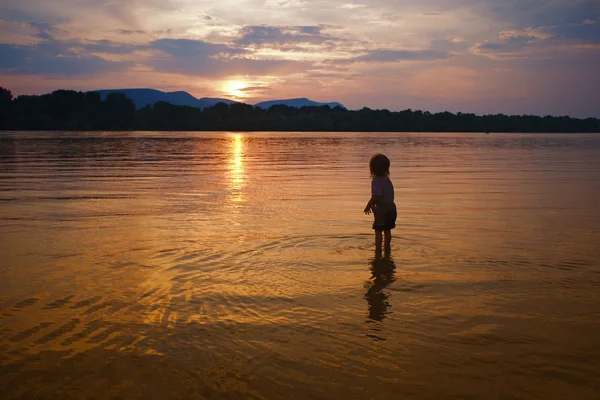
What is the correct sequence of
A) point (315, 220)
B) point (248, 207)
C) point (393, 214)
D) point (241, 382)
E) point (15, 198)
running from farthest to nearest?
point (15, 198) → point (248, 207) → point (315, 220) → point (393, 214) → point (241, 382)

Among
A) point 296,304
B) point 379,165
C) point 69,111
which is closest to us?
point 296,304

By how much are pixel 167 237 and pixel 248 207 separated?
460cm

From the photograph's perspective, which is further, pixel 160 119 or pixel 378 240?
pixel 160 119

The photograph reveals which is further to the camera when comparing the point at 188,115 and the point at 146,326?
the point at 188,115

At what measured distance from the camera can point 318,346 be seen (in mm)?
5059

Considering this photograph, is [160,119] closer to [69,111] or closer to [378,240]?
[69,111]

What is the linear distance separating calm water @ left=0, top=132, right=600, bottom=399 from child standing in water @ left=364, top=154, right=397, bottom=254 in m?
0.42

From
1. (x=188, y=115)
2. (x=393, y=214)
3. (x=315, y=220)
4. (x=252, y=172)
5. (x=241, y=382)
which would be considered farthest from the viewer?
(x=188, y=115)

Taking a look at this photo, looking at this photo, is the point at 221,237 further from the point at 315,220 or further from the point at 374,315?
the point at 374,315

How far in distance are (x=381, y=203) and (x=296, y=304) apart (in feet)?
12.0

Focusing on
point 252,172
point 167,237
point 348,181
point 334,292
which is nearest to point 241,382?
point 334,292

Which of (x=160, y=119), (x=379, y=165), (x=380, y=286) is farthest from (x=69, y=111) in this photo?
(x=380, y=286)

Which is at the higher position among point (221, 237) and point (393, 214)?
point (393, 214)

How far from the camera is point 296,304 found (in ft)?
20.7
